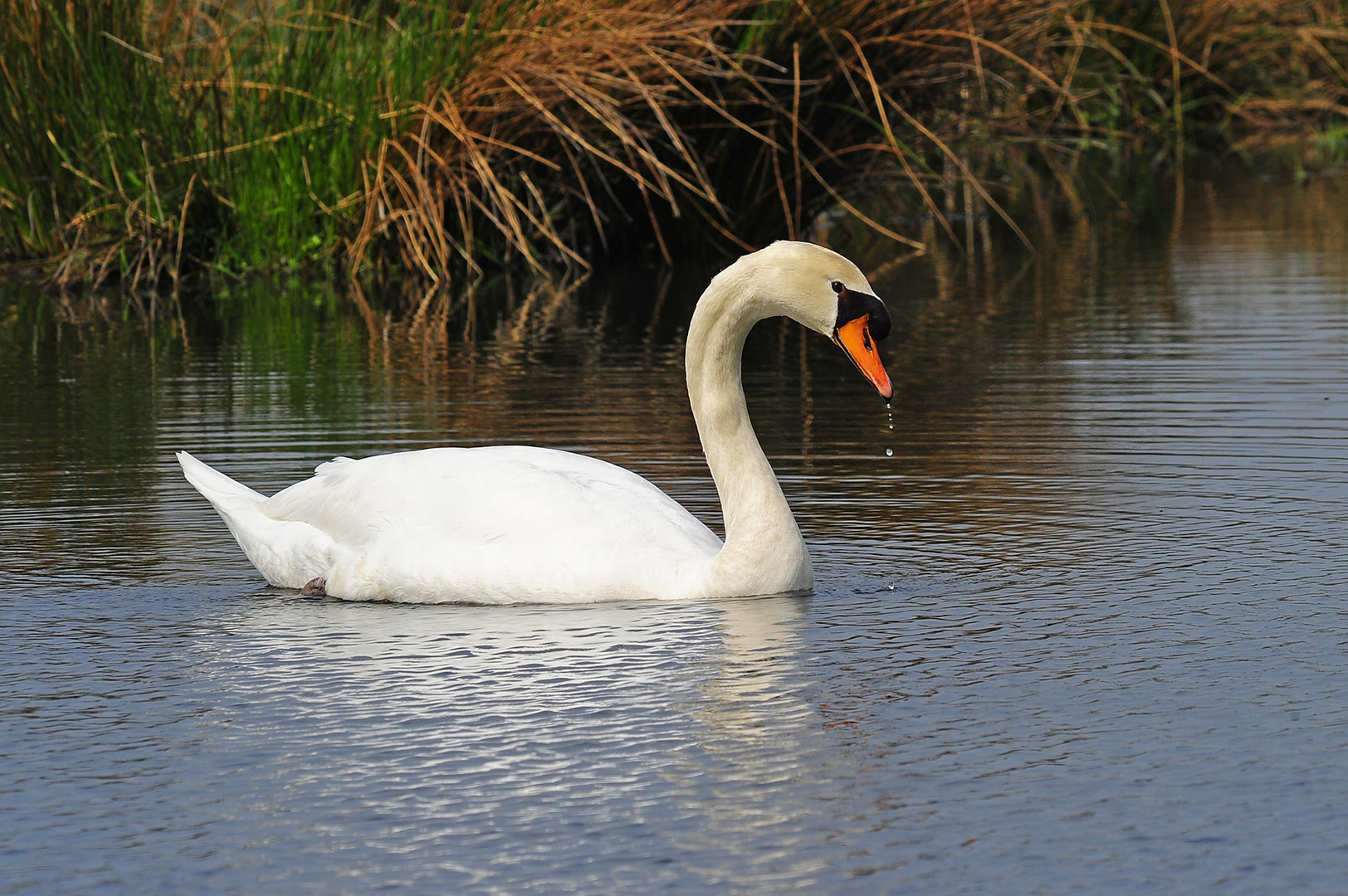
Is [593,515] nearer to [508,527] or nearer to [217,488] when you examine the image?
[508,527]

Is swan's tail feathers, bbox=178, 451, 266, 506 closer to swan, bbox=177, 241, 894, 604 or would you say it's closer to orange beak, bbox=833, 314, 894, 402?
swan, bbox=177, 241, 894, 604

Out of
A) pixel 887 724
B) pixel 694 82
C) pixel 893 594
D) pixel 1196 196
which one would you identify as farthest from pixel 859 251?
pixel 887 724

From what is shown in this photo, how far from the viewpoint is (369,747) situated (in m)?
4.69

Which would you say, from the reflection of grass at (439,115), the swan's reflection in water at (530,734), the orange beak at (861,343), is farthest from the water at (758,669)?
the reflection of grass at (439,115)

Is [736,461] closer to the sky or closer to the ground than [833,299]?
closer to the ground

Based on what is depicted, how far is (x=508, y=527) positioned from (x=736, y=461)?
76 cm

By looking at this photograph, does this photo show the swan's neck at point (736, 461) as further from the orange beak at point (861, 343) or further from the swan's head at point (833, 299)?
the orange beak at point (861, 343)

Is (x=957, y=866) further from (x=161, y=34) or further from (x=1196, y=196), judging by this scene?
(x=1196, y=196)

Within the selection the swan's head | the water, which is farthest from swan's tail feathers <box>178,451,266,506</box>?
the swan's head

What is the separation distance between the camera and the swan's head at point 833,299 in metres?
6.13

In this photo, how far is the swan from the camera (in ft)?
20.1

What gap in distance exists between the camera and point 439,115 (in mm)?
14609

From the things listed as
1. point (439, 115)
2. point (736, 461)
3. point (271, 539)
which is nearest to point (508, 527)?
point (736, 461)

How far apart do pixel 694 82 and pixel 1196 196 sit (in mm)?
7706
